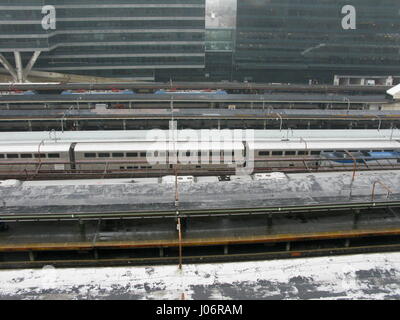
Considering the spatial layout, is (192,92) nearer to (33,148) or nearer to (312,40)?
(33,148)

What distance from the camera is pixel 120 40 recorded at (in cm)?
6894

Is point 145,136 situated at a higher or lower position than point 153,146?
higher

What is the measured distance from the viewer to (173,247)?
2189 centimetres

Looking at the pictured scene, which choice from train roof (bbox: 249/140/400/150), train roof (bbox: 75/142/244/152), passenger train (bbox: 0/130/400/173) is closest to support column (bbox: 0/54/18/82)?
passenger train (bbox: 0/130/400/173)

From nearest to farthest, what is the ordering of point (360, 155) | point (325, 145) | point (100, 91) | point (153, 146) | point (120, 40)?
point (153, 146), point (360, 155), point (325, 145), point (100, 91), point (120, 40)

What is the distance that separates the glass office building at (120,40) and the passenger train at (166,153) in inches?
1503

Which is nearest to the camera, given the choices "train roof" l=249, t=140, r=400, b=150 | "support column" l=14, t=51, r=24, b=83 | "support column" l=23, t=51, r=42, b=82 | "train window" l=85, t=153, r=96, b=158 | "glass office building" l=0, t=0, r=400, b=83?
"train window" l=85, t=153, r=96, b=158

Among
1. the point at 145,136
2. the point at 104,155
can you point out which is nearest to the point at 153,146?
the point at 145,136

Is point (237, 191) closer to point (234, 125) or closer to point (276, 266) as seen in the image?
point (276, 266)

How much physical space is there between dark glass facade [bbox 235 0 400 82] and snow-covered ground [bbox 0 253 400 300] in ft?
196

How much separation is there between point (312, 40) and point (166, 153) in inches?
2038

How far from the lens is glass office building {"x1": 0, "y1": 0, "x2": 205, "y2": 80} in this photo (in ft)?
218

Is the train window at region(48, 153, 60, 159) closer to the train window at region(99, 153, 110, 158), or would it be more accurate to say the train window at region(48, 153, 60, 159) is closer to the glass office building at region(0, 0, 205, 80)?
the train window at region(99, 153, 110, 158)

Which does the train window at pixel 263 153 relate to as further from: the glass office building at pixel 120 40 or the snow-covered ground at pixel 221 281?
the glass office building at pixel 120 40
